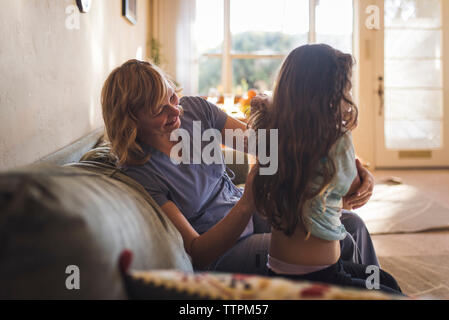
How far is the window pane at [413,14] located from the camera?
5328 millimetres

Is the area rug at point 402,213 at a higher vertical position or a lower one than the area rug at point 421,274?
higher

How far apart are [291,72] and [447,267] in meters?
1.70

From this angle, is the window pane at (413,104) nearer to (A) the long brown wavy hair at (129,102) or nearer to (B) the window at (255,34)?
(B) the window at (255,34)

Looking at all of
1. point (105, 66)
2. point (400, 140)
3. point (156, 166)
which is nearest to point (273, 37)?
point (400, 140)

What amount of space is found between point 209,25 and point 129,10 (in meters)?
2.55

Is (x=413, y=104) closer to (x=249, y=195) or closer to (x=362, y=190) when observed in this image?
(x=362, y=190)

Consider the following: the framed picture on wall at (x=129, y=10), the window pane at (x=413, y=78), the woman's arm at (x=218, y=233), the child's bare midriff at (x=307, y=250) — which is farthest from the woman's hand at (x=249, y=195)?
the window pane at (x=413, y=78)

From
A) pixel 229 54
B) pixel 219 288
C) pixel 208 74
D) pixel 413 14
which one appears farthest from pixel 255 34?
pixel 219 288

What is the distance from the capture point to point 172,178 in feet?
3.97

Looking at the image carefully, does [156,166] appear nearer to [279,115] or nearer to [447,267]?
[279,115]

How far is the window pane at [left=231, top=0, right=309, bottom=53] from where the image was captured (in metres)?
5.83

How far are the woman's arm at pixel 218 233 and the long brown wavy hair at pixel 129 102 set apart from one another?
0.80ft

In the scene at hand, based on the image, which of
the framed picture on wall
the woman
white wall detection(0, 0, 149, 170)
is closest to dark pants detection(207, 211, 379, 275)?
the woman
